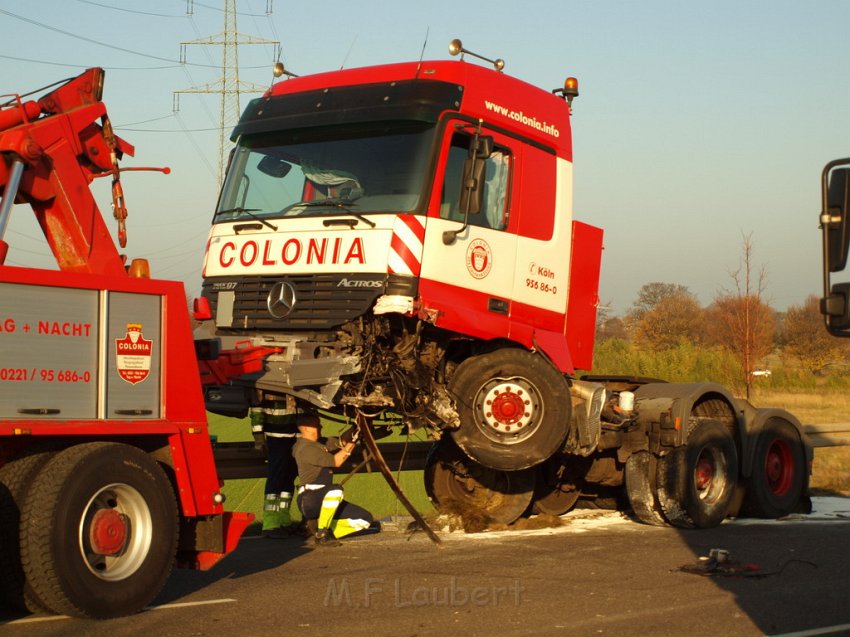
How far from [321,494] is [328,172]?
9.76 ft

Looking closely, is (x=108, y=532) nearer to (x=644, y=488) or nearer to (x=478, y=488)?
(x=478, y=488)

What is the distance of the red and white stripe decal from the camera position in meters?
10.0

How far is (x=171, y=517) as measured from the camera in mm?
7578

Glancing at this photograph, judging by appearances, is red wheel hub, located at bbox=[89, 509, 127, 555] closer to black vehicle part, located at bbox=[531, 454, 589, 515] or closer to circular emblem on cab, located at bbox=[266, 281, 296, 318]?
circular emblem on cab, located at bbox=[266, 281, 296, 318]

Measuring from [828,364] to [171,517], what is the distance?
38.2 m

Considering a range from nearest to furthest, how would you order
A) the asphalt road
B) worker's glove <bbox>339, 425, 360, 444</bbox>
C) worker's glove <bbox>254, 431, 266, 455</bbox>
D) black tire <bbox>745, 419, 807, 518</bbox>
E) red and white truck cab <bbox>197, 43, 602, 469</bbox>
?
the asphalt road
red and white truck cab <bbox>197, 43, 602, 469</bbox>
worker's glove <bbox>339, 425, 360, 444</bbox>
worker's glove <bbox>254, 431, 266, 455</bbox>
black tire <bbox>745, 419, 807, 518</bbox>

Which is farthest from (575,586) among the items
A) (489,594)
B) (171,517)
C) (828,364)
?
(828,364)

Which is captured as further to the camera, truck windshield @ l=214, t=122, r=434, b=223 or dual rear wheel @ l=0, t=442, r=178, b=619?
truck windshield @ l=214, t=122, r=434, b=223

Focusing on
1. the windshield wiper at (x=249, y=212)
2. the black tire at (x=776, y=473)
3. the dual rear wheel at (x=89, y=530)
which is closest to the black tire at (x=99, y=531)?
the dual rear wheel at (x=89, y=530)

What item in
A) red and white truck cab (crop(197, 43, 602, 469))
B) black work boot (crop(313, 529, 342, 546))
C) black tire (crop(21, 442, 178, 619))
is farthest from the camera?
black work boot (crop(313, 529, 342, 546))

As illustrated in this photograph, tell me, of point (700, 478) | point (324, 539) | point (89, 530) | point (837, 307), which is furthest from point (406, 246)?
point (837, 307)

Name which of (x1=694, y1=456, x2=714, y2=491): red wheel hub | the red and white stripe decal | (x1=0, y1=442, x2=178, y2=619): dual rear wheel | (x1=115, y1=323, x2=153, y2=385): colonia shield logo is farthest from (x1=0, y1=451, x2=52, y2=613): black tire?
(x1=694, y1=456, x2=714, y2=491): red wheel hub

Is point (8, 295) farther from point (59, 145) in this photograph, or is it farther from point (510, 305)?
point (510, 305)

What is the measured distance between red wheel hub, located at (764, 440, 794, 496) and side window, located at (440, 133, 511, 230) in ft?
16.3
